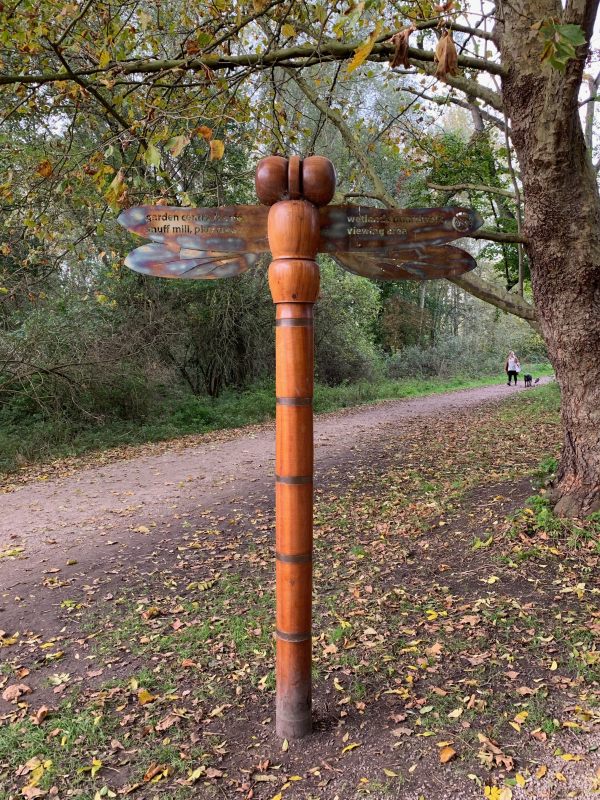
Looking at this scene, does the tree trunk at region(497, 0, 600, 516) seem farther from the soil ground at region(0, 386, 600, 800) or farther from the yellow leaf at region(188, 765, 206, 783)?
the yellow leaf at region(188, 765, 206, 783)

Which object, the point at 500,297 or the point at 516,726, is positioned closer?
the point at 516,726

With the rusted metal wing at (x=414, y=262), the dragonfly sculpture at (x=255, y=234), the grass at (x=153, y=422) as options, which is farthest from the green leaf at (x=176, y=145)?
the grass at (x=153, y=422)

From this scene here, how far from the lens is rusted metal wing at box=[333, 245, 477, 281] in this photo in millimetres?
2896

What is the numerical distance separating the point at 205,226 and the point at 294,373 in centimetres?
86

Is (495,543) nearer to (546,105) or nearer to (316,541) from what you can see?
(316,541)

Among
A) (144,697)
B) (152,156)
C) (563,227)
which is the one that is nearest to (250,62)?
(152,156)

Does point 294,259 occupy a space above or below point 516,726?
above

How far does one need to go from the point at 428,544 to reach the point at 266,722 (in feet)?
8.34

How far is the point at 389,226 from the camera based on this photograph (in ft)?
9.37

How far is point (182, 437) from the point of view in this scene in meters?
12.6

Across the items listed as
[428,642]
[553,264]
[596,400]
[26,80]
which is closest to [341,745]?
[428,642]

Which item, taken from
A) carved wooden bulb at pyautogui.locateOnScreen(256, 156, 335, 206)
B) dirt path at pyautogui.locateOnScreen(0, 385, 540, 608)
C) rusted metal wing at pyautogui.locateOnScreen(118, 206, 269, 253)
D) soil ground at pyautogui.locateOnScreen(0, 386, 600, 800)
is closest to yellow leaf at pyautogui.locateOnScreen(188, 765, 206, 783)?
soil ground at pyautogui.locateOnScreen(0, 386, 600, 800)

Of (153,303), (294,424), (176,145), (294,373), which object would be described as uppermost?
(153,303)

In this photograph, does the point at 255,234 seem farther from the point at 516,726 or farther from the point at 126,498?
the point at 126,498
